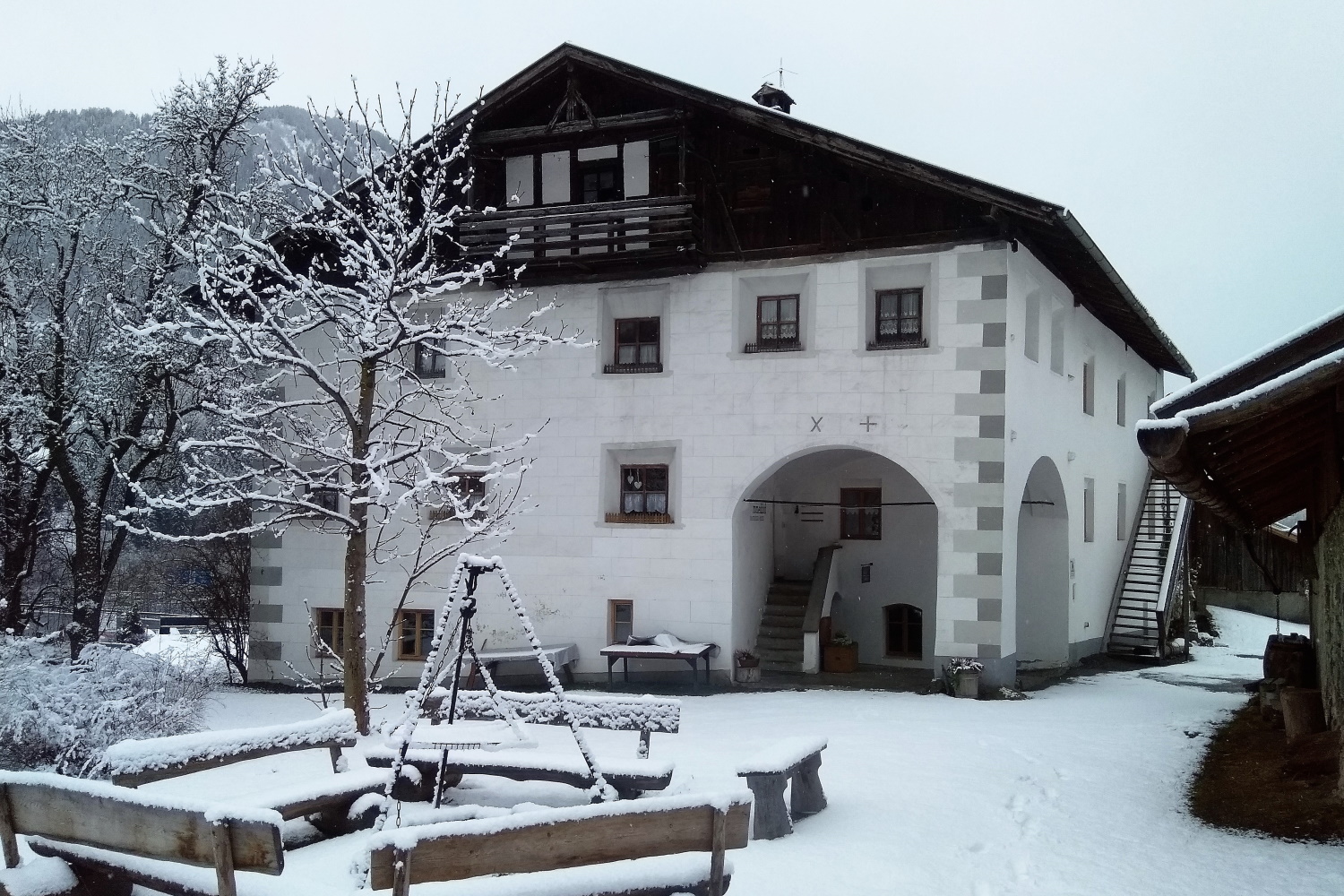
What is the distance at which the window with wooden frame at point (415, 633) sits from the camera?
54.0ft

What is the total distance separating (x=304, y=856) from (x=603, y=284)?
10.5 m

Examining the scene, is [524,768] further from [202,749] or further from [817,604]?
[817,604]

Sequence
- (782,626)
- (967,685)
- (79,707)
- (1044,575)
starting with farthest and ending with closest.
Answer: (1044,575) → (782,626) → (967,685) → (79,707)

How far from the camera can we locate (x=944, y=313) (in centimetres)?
1428

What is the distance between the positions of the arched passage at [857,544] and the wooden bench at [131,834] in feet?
39.6

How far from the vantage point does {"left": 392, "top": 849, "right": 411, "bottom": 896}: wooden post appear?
4316 millimetres

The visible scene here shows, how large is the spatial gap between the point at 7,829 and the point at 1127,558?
21.5 meters

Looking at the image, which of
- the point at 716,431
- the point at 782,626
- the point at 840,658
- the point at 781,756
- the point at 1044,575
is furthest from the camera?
the point at 1044,575

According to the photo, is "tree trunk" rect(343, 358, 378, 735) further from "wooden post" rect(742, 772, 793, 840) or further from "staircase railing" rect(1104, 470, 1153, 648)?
"staircase railing" rect(1104, 470, 1153, 648)

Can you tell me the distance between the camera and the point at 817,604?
16359 mm

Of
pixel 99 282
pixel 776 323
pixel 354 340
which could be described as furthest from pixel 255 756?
pixel 99 282

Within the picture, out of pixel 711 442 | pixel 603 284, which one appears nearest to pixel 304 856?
pixel 711 442

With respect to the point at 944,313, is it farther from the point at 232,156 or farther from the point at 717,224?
the point at 232,156

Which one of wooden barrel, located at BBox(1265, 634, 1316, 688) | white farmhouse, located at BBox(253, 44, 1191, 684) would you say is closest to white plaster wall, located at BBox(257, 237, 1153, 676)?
white farmhouse, located at BBox(253, 44, 1191, 684)
